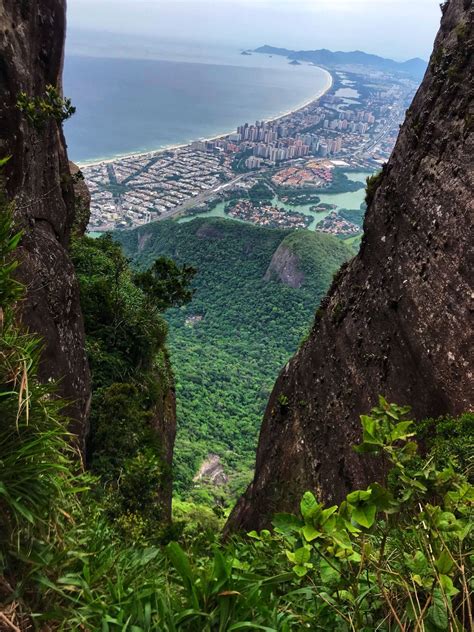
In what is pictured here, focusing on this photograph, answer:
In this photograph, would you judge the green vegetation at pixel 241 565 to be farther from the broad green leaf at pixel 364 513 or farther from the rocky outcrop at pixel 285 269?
the rocky outcrop at pixel 285 269

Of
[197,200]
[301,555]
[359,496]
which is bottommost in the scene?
[197,200]

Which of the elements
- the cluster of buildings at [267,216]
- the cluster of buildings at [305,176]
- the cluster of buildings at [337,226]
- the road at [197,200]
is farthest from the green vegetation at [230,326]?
the cluster of buildings at [305,176]

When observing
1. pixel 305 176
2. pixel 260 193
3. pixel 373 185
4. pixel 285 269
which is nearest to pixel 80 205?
pixel 373 185

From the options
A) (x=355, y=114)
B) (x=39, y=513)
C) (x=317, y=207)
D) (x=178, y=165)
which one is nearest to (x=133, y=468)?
(x=39, y=513)

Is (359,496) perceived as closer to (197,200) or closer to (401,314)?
(401,314)

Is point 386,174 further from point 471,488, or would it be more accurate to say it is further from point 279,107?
point 279,107

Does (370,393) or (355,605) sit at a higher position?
(355,605)

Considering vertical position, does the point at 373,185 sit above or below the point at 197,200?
above
